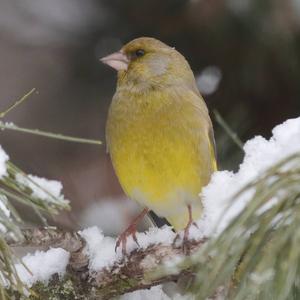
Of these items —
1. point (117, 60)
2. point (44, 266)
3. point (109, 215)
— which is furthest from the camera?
point (109, 215)

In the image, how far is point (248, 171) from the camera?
1.43 meters

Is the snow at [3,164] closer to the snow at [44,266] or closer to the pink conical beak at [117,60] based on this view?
the snow at [44,266]

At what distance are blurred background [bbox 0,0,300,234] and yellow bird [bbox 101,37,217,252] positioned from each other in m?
0.39

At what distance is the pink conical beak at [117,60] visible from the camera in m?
2.94

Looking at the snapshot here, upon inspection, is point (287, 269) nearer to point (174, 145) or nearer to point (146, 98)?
point (174, 145)

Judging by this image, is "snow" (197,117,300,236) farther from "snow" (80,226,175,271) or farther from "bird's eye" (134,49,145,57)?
"bird's eye" (134,49,145,57)

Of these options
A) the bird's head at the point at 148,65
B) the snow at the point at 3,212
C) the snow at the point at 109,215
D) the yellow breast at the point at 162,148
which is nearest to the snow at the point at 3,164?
the snow at the point at 3,212

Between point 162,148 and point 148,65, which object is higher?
point 148,65

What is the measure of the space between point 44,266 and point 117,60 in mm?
1264

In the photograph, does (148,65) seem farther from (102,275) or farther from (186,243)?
A: (186,243)

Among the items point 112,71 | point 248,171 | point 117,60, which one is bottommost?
point 248,171

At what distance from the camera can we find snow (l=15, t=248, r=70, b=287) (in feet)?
6.07

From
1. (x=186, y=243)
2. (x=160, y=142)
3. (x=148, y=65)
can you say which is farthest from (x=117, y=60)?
(x=186, y=243)

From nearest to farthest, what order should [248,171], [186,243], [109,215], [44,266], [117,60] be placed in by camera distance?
[248,171]
[186,243]
[44,266]
[117,60]
[109,215]
